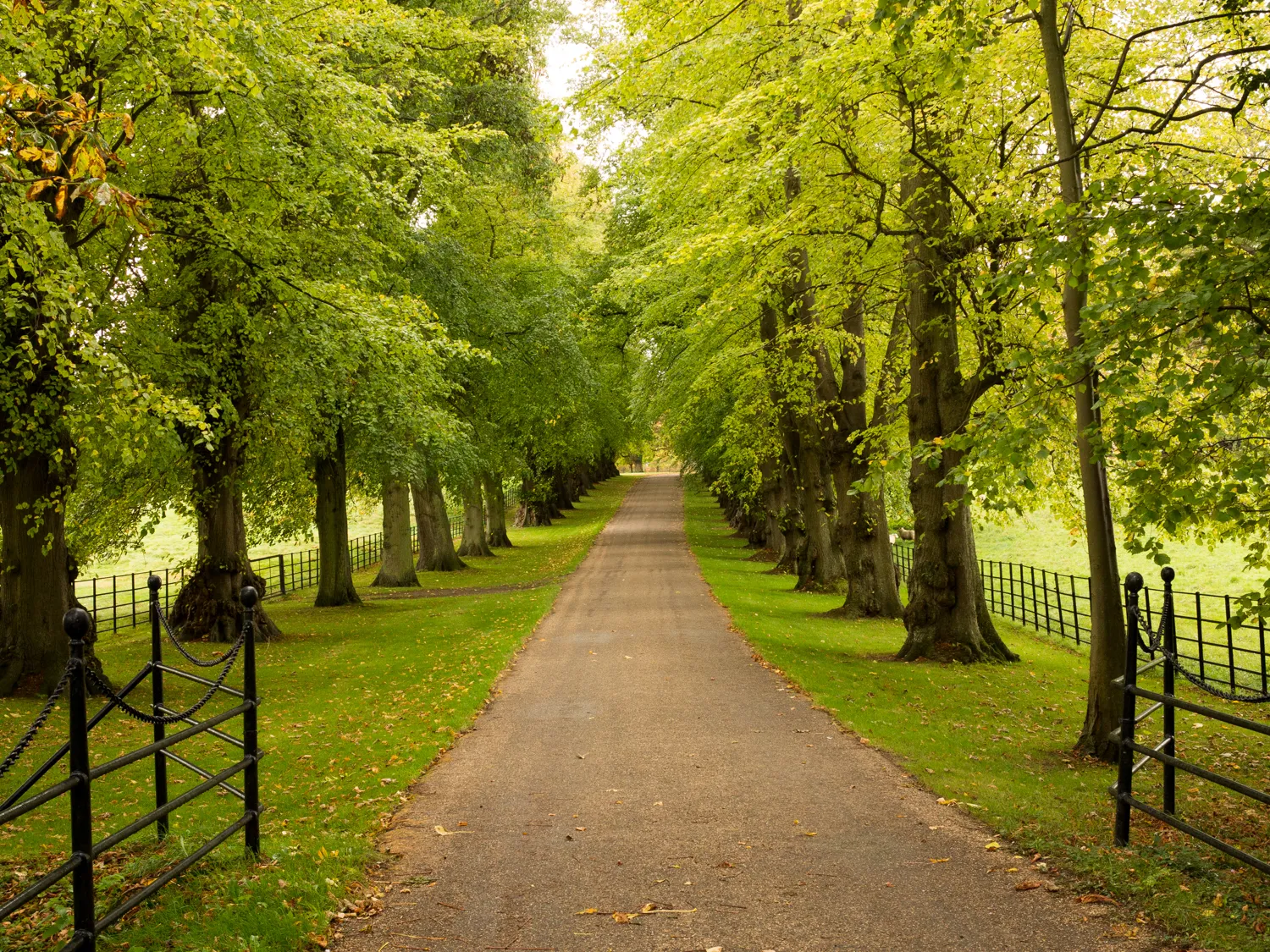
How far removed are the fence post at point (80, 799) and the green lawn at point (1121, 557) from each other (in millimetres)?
21992

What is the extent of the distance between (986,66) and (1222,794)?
26.2ft

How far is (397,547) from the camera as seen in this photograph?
2847cm

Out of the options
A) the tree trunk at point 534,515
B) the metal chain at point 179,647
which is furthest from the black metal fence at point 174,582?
the metal chain at point 179,647

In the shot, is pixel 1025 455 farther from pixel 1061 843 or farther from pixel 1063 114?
pixel 1063 114

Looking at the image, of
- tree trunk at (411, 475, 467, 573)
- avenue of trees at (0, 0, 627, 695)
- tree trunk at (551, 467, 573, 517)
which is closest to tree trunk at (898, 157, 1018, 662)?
avenue of trees at (0, 0, 627, 695)

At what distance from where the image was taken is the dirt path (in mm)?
5289

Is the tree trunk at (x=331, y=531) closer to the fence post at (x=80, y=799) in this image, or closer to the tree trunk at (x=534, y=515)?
the fence post at (x=80, y=799)

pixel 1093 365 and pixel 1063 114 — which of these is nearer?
pixel 1093 365

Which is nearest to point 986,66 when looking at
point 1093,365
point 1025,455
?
point 1093,365

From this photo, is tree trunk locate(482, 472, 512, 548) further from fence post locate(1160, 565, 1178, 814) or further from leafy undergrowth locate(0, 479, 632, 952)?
fence post locate(1160, 565, 1178, 814)

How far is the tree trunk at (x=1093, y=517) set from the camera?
27.9ft

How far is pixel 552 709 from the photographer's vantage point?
457 inches

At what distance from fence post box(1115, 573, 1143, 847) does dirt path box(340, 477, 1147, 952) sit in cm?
90

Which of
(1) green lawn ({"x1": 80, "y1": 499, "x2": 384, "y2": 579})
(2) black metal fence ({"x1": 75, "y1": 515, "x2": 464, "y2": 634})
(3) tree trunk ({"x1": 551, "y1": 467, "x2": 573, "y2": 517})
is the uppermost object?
(3) tree trunk ({"x1": 551, "y1": 467, "x2": 573, "y2": 517})
